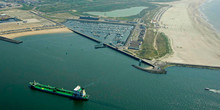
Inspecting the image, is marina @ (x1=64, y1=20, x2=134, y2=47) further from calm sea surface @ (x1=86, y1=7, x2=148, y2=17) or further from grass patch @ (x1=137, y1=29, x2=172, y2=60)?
calm sea surface @ (x1=86, y1=7, x2=148, y2=17)

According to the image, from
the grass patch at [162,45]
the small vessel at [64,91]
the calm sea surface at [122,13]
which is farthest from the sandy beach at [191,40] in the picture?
the small vessel at [64,91]

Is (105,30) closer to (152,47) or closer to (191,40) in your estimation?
(152,47)

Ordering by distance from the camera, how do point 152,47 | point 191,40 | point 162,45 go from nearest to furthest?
point 152,47, point 162,45, point 191,40

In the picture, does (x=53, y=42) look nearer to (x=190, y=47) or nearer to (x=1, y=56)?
(x=1, y=56)

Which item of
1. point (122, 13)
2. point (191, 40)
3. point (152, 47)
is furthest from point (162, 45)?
point (122, 13)

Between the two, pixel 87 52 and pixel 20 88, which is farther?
pixel 87 52

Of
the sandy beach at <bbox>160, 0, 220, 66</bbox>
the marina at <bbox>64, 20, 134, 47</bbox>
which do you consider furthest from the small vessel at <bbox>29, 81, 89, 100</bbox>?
the marina at <bbox>64, 20, 134, 47</bbox>

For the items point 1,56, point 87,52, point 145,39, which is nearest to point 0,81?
point 1,56
